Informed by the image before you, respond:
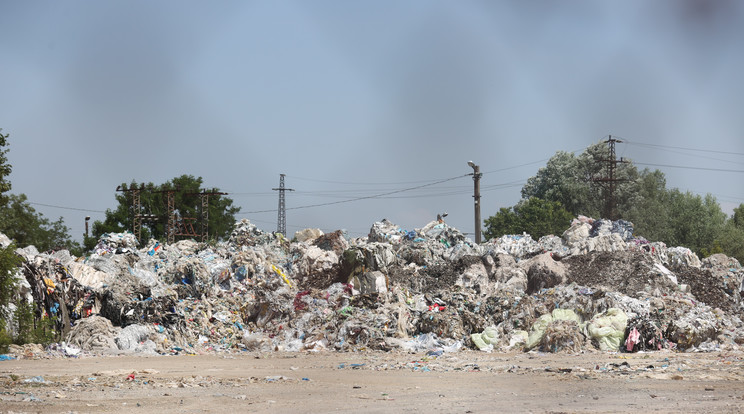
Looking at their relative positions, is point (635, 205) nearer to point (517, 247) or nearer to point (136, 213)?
point (517, 247)

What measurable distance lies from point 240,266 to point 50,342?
593 cm

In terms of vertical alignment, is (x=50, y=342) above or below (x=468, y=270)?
below

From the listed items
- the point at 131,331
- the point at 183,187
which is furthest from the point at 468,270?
the point at 183,187

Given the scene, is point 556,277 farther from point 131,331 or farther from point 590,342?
point 131,331

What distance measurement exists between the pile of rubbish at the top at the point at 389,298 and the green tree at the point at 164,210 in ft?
90.9

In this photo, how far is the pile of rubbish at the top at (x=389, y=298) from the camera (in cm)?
1576

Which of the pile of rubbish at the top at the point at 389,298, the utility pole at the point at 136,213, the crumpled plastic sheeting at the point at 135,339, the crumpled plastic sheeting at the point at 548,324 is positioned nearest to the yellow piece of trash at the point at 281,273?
the pile of rubbish at the top at the point at 389,298

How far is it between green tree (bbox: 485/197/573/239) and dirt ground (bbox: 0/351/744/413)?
3253 cm

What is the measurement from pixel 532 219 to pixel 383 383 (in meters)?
38.4

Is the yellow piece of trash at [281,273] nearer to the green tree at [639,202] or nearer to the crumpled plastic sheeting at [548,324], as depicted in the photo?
the crumpled plastic sheeting at [548,324]

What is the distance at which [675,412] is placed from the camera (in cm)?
819

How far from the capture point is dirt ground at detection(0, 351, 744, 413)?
8773 millimetres

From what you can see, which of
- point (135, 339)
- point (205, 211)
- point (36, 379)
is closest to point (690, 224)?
point (205, 211)

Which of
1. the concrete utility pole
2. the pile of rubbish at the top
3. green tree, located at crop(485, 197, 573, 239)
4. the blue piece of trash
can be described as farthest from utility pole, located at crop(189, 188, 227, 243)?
the blue piece of trash
